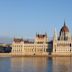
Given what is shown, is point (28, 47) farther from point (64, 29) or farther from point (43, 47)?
point (64, 29)

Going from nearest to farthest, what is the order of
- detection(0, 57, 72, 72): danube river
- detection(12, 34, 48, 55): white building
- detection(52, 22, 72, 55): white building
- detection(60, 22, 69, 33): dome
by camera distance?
detection(0, 57, 72, 72): danube river, detection(12, 34, 48, 55): white building, detection(52, 22, 72, 55): white building, detection(60, 22, 69, 33): dome

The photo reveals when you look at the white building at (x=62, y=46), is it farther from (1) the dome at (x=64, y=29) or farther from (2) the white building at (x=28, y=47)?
(1) the dome at (x=64, y=29)

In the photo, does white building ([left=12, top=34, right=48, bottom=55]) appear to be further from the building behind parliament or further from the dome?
the dome

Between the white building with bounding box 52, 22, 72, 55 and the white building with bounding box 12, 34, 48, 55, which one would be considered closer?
the white building with bounding box 12, 34, 48, 55

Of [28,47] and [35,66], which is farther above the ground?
[28,47]

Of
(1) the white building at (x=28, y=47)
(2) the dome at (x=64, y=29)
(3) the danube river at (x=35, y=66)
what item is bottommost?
(3) the danube river at (x=35, y=66)

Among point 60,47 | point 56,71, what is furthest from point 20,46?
point 56,71

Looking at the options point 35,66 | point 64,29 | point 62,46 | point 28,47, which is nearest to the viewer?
point 35,66

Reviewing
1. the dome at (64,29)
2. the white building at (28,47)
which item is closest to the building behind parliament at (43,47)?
the white building at (28,47)

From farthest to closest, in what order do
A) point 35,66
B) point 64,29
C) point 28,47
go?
point 64,29, point 28,47, point 35,66

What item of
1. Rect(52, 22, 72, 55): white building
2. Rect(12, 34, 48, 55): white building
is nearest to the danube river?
Rect(12, 34, 48, 55): white building

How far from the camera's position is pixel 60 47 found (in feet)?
235

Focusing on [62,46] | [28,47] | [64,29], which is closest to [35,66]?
[28,47]

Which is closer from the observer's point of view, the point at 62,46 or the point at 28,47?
the point at 62,46
